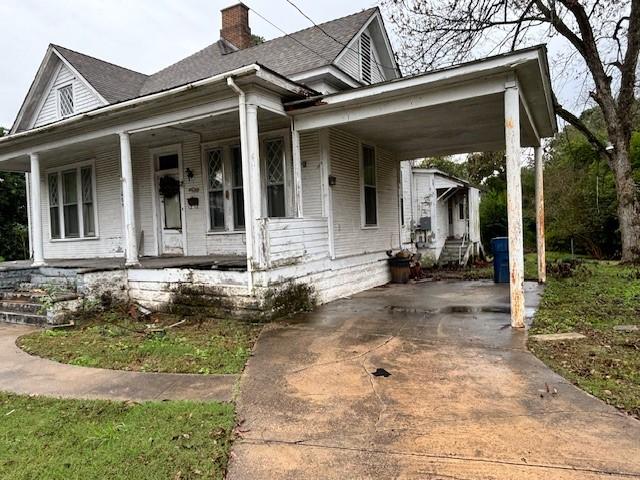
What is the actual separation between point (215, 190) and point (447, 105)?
4.85 metres

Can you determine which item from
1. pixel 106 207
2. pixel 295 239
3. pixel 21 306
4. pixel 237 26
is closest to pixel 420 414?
pixel 295 239

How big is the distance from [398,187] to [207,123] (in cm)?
539

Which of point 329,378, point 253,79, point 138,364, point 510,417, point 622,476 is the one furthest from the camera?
point 253,79

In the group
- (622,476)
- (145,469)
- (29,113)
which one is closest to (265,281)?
(145,469)

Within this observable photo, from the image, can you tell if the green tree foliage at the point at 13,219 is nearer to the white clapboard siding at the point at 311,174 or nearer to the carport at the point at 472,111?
the white clapboard siding at the point at 311,174

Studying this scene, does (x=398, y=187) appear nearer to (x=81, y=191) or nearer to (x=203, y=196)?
(x=203, y=196)

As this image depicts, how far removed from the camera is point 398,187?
1108cm

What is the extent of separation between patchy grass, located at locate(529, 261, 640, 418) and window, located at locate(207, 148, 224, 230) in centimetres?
607

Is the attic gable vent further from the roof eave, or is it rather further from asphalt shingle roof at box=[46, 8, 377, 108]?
the roof eave

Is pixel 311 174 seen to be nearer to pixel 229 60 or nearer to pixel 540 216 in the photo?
pixel 540 216

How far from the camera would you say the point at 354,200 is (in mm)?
8828

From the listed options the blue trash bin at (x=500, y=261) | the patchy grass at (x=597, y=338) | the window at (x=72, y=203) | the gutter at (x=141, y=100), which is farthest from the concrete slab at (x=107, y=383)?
the blue trash bin at (x=500, y=261)

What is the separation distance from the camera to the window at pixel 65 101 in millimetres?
11531

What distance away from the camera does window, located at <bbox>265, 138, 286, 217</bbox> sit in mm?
8078
